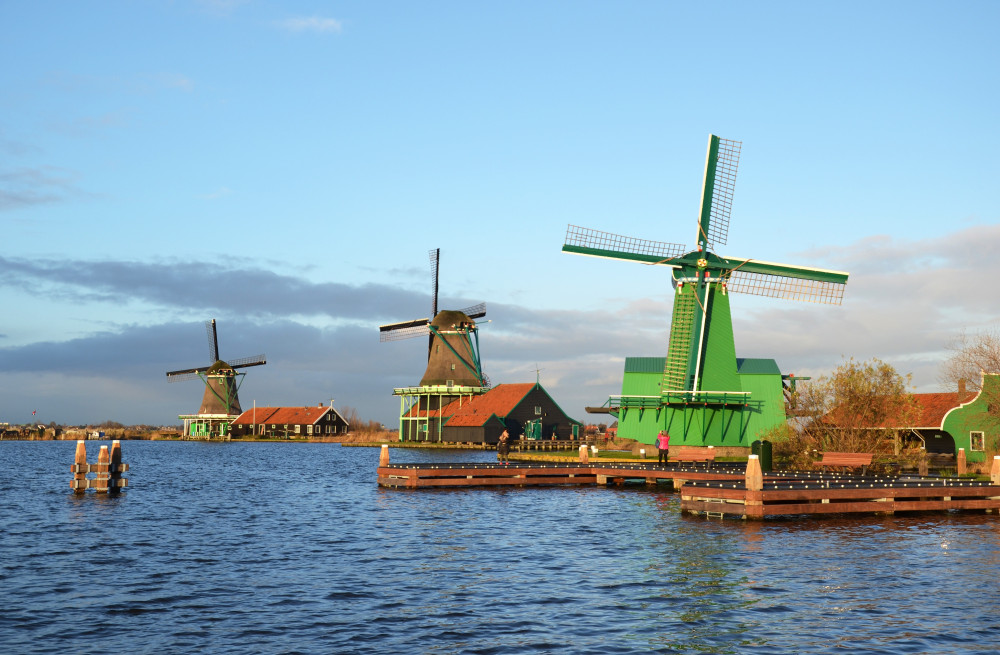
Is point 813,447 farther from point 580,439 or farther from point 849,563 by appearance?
point 580,439

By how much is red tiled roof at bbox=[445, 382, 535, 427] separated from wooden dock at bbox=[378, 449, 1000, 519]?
49018 millimetres

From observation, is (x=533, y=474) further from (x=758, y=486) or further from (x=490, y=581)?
(x=490, y=581)

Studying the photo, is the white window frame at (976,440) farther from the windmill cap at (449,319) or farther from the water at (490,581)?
the windmill cap at (449,319)

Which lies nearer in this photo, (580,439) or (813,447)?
(813,447)

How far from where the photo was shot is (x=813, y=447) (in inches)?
1812

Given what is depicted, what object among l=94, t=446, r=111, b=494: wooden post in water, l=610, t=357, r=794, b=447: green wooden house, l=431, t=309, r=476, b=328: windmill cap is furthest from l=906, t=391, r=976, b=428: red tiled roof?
l=431, t=309, r=476, b=328: windmill cap

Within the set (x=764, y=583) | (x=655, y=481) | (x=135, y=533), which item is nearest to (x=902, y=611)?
(x=764, y=583)

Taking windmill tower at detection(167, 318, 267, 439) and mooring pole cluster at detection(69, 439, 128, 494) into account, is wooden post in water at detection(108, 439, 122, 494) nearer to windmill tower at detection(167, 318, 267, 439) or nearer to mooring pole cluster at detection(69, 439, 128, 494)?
mooring pole cluster at detection(69, 439, 128, 494)

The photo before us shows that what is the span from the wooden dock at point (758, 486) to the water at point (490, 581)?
0.65 m

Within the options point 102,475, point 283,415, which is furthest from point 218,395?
point 102,475

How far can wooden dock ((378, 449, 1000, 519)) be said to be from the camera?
2924cm

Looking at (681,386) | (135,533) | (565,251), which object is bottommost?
(135,533)

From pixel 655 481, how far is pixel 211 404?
332 ft

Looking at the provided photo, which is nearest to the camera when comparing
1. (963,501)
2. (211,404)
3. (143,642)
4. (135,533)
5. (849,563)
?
(143,642)
